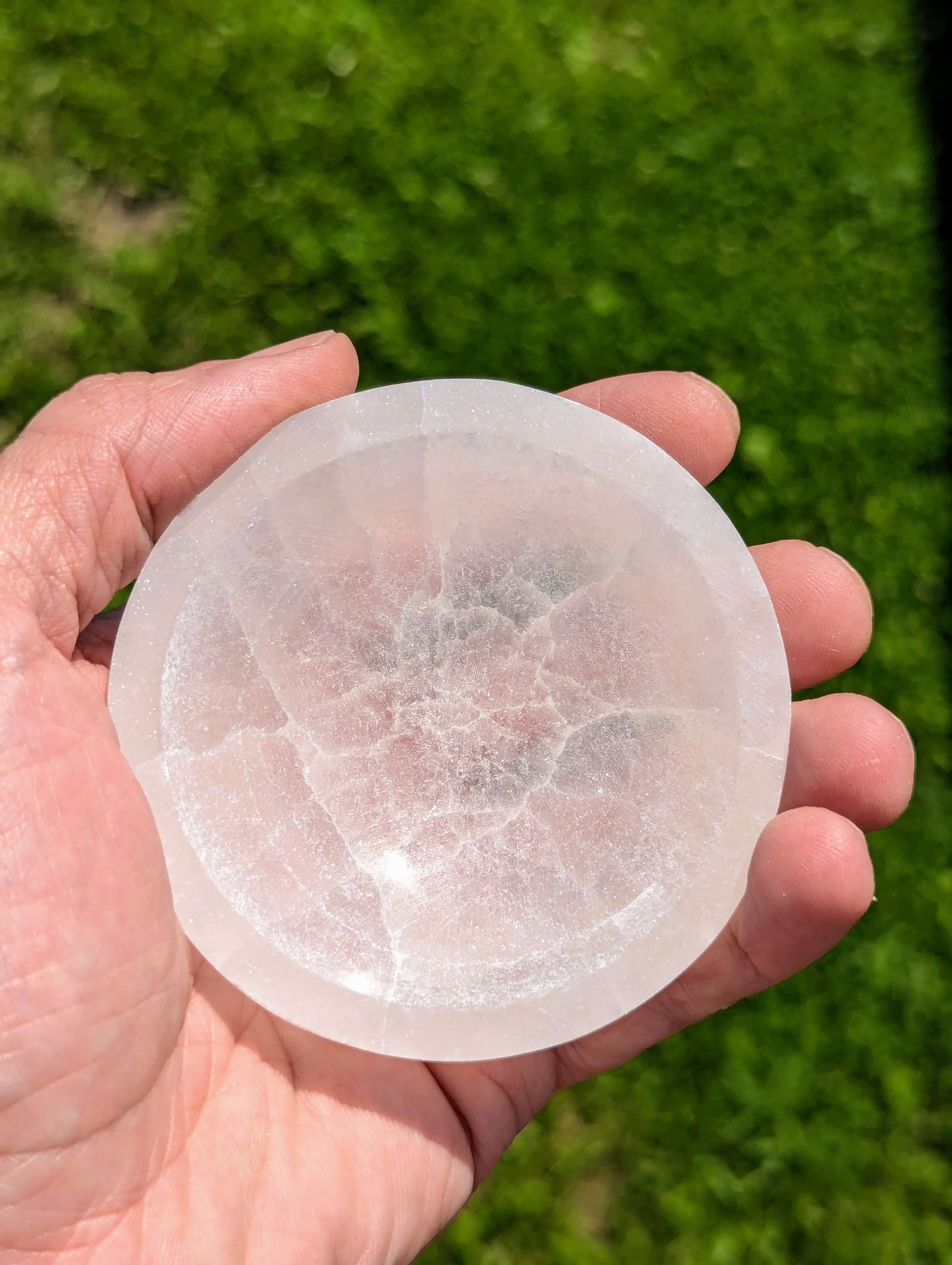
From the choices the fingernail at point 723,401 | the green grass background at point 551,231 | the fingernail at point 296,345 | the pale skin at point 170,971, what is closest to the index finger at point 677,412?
the fingernail at point 723,401

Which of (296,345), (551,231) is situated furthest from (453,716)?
(551,231)

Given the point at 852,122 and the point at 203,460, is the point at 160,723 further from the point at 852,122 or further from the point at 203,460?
the point at 852,122

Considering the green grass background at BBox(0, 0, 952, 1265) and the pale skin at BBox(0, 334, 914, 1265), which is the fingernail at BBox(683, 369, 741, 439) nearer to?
the pale skin at BBox(0, 334, 914, 1265)

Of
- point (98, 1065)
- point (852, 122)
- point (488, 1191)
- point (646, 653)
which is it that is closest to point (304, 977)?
point (98, 1065)

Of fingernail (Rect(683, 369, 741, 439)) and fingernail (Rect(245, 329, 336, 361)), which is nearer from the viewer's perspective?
fingernail (Rect(245, 329, 336, 361))

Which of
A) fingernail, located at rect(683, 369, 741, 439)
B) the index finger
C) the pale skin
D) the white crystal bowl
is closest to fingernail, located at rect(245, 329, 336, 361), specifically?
the pale skin

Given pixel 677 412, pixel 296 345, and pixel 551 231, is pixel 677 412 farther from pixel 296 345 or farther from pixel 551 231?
pixel 551 231
